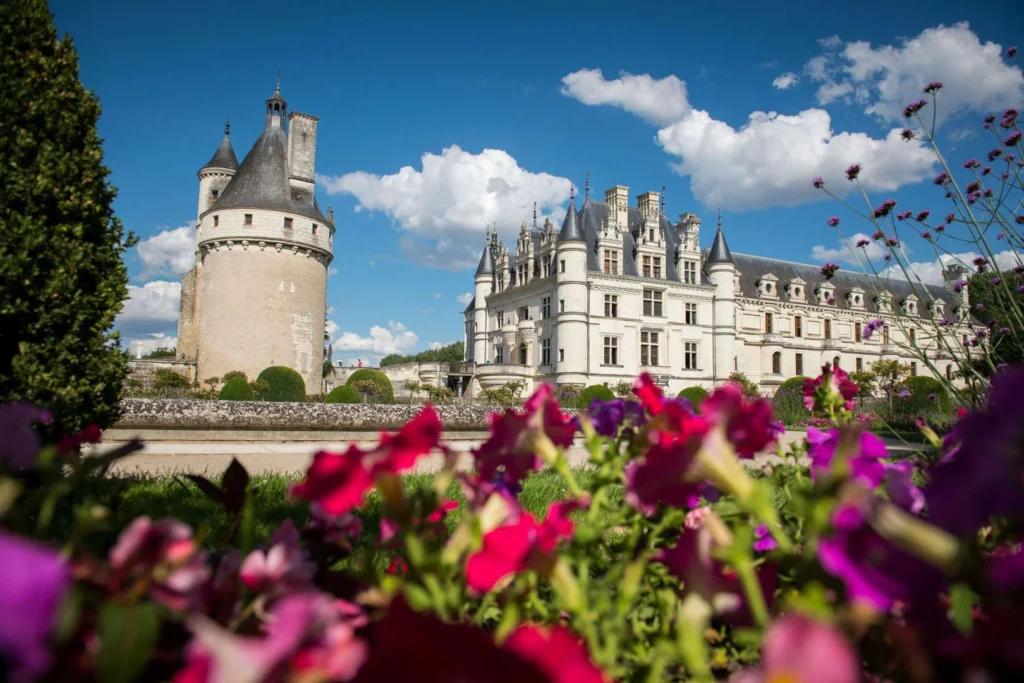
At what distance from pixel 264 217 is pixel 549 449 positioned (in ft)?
97.9

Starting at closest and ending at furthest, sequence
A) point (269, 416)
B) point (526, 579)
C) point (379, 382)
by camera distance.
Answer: point (526, 579)
point (269, 416)
point (379, 382)

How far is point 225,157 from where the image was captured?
3500 cm

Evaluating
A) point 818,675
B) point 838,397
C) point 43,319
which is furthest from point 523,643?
point 43,319

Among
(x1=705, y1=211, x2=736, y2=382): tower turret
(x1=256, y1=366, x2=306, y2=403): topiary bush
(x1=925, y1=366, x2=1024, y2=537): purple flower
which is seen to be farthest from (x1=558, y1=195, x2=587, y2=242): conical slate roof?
(x1=925, y1=366, x2=1024, y2=537): purple flower

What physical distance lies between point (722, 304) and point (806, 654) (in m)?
38.6

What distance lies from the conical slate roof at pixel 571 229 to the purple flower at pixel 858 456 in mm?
31880

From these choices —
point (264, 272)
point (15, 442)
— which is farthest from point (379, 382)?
point (15, 442)

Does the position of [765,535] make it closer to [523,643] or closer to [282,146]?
[523,643]

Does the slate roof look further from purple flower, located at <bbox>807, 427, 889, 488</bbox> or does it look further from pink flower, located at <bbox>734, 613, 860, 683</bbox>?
pink flower, located at <bbox>734, 613, 860, 683</bbox>

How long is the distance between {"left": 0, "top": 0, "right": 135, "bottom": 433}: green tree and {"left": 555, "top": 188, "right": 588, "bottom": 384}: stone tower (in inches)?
1138

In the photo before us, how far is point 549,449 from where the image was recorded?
3.87ft

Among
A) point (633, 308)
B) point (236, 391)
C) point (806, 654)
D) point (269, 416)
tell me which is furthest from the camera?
point (633, 308)

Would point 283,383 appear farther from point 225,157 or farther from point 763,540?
point 763,540

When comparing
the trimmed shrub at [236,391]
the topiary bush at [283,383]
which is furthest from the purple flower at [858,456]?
the topiary bush at [283,383]
